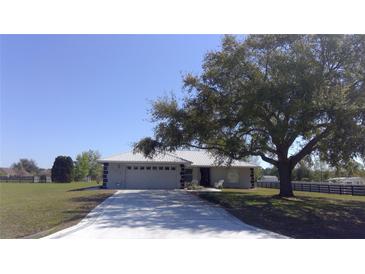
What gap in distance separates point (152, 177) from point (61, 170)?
A: 2488 centimetres

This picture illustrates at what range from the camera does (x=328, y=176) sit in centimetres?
6228

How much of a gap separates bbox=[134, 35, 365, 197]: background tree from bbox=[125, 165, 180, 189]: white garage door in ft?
22.9

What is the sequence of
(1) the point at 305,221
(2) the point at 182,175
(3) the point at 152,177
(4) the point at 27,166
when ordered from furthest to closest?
(4) the point at 27,166, (2) the point at 182,175, (3) the point at 152,177, (1) the point at 305,221

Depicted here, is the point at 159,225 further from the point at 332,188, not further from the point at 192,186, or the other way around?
the point at 332,188

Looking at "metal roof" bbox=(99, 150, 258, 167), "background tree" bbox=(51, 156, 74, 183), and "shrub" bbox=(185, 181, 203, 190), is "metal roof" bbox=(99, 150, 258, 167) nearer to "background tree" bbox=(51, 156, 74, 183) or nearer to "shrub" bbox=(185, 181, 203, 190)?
"shrub" bbox=(185, 181, 203, 190)

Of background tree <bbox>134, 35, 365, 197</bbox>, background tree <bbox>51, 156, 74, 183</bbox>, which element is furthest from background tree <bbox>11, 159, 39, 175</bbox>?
background tree <bbox>134, 35, 365, 197</bbox>

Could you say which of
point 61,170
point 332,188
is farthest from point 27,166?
point 332,188

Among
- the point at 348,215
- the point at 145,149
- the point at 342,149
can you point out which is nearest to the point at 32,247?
the point at 348,215

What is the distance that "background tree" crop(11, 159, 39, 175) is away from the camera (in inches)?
4064

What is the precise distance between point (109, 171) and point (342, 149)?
19.5 metres

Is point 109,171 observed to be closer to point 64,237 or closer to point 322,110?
point 322,110

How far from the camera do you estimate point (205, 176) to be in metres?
33.9

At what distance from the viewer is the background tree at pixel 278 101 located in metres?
16.1

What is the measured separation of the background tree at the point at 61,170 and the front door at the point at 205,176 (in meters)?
24.5
